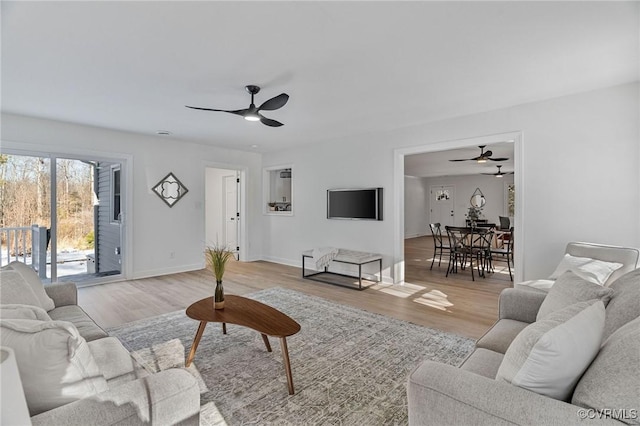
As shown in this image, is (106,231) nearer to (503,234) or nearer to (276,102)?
(276,102)

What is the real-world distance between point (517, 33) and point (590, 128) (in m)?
1.93

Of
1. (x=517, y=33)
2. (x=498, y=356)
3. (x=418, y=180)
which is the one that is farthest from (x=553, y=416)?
(x=418, y=180)

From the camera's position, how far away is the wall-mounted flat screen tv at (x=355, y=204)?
5.26 meters

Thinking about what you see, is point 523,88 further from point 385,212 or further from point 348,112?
point 385,212

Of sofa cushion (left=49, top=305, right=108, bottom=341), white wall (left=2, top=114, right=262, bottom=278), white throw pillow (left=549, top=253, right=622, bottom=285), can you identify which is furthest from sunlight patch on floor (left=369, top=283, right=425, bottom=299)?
white wall (left=2, top=114, right=262, bottom=278)

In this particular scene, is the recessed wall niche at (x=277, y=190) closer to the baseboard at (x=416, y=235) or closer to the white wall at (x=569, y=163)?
the white wall at (x=569, y=163)

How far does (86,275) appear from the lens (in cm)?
512

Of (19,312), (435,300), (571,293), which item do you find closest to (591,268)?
(571,293)

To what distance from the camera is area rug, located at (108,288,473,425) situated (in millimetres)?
1921

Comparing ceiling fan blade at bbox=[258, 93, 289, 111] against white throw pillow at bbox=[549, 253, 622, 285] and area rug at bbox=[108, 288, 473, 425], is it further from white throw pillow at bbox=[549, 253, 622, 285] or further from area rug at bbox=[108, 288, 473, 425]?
white throw pillow at bbox=[549, 253, 622, 285]

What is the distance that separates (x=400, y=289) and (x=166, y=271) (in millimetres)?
4163

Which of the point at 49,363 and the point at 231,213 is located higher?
the point at 231,213

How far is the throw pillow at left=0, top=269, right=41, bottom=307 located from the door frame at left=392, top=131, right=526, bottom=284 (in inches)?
170

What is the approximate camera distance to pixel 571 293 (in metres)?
1.66
